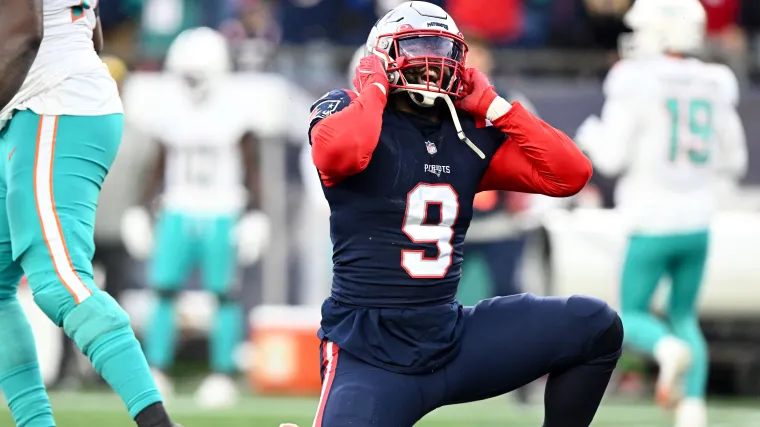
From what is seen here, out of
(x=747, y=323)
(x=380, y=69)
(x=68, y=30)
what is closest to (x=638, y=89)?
(x=747, y=323)

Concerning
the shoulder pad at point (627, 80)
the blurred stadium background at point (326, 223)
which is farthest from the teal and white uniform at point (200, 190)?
the shoulder pad at point (627, 80)

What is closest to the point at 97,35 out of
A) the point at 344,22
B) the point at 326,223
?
the point at 326,223

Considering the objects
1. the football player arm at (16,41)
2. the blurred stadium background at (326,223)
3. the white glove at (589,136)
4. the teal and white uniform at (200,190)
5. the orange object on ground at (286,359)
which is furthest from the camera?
the orange object on ground at (286,359)

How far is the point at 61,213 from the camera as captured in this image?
361 centimetres

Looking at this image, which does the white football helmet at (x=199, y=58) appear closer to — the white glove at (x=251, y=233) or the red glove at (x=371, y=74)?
the white glove at (x=251, y=233)

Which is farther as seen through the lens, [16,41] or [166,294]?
[166,294]

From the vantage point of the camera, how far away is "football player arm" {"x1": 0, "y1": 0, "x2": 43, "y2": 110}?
345cm

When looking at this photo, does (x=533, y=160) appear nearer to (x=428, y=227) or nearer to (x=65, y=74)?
Result: (x=428, y=227)

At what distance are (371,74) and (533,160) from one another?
526 mm

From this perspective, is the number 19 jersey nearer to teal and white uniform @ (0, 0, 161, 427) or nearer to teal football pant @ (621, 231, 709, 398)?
teal football pant @ (621, 231, 709, 398)

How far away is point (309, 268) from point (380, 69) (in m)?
4.79

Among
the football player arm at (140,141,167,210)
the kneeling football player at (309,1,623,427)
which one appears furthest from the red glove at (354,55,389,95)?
the football player arm at (140,141,167,210)

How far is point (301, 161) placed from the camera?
334 inches

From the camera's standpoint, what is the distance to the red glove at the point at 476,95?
371cm
